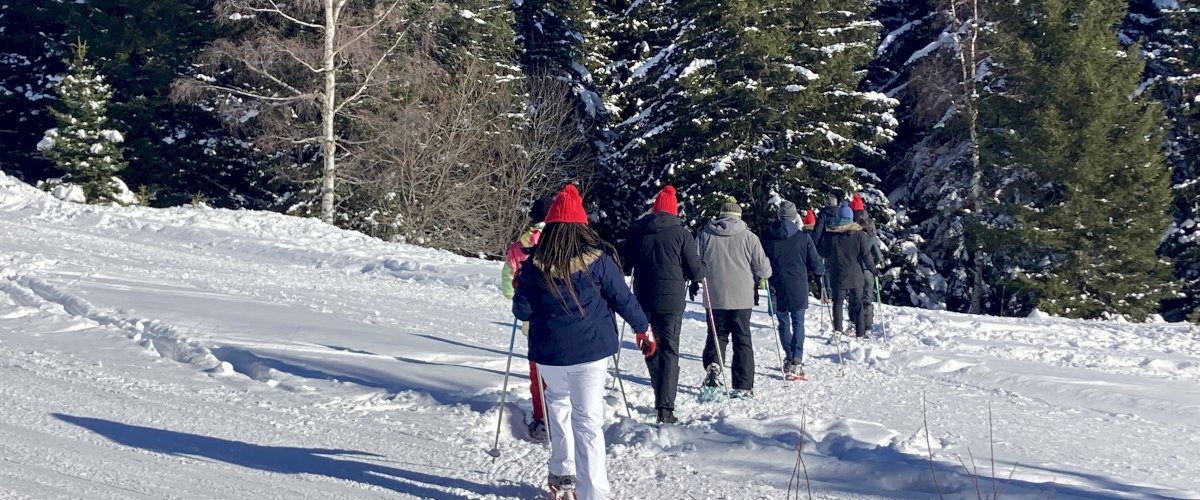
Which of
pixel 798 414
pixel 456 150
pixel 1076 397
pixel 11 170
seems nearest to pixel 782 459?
pixel 798 414

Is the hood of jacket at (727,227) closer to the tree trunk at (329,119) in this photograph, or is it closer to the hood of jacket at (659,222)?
the hood of jacket at (659,222)

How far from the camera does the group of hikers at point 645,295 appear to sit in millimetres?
5684

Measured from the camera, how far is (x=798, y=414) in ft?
27.3

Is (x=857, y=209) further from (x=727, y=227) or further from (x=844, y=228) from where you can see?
(x=727, y=227)

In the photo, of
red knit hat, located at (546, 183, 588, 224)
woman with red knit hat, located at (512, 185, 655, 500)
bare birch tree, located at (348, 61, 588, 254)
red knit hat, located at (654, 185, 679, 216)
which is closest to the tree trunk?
bare birch tree, located at (348, 61, 588, 254)

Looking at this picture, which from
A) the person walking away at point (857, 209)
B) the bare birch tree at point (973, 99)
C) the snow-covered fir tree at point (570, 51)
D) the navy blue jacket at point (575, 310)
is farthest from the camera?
the snow-covered fir tree at point (570, 51)

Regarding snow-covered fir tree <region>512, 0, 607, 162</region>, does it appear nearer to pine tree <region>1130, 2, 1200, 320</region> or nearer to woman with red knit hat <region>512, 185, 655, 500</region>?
pine tree <region>1130, 2, 1200, 320</region>

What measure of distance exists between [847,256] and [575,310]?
845 cm

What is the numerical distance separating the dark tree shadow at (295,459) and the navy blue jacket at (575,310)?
42.1 inches

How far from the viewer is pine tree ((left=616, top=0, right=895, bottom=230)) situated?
2883 cm

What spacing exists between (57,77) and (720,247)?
3386 cm

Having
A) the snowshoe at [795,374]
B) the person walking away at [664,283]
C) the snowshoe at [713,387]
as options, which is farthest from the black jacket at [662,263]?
the snowshoe at [795,374]

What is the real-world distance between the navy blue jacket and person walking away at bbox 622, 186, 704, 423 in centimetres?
211

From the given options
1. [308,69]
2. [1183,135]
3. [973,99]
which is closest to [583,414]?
[308,69]
